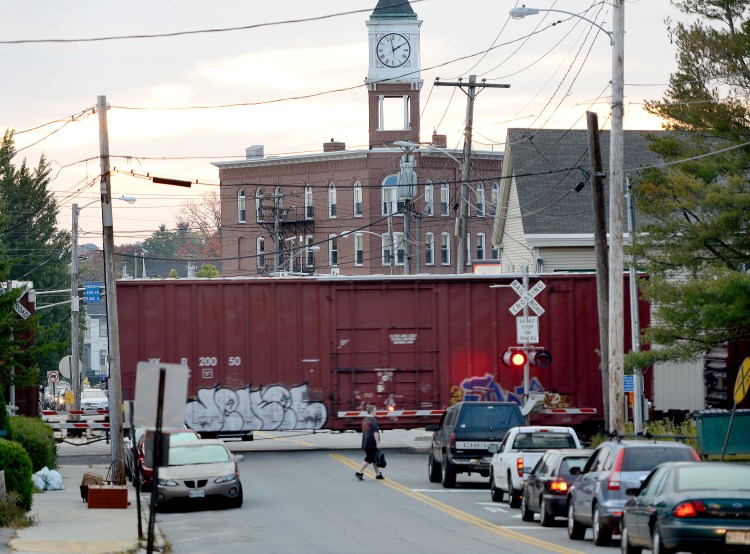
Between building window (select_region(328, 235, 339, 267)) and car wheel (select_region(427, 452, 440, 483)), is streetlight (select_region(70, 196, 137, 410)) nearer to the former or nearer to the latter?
car wheel (select_region(427, 452, 440, 483))

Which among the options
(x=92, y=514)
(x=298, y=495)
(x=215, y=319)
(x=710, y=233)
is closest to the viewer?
(x=92, y=514)

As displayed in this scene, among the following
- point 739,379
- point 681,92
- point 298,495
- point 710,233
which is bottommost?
point 298,495

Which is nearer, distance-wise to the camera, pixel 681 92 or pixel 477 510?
pixel 477 510

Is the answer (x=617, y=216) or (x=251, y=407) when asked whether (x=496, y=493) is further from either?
(x=251, y=407)

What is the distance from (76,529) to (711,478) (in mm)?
9803

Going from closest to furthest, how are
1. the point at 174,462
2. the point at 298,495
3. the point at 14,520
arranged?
the point at 14,520, the point at 174,462, the point at 298,495

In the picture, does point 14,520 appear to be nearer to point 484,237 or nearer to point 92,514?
point 92,514

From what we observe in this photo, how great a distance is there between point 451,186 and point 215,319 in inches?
2358

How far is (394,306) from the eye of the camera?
3641 cm

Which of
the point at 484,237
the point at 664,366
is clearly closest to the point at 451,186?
the point at 484,237

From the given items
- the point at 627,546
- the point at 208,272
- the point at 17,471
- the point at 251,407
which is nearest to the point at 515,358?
the point at 251,407

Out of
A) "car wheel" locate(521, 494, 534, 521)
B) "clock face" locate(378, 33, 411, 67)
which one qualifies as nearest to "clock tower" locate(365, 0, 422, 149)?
"clock face" locate(378, 33, 411, 67)

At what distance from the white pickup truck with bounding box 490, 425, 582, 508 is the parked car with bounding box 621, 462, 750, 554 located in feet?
27.9

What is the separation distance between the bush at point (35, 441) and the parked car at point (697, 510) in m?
16.4
